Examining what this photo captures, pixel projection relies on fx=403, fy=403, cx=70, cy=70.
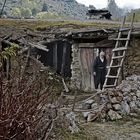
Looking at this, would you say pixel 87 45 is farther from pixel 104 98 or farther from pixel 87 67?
pixel 104 98

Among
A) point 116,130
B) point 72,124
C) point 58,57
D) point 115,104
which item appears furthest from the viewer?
point 58,57

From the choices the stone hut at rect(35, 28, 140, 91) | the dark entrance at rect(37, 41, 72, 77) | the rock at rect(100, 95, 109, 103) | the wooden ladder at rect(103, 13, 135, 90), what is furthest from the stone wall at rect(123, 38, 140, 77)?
the rock at rect(100, 95, 109, 103)

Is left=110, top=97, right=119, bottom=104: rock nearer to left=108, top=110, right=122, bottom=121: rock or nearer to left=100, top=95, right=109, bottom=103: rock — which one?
left=100, top=95, right=109, bottom=103: rock

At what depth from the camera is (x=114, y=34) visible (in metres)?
15.8

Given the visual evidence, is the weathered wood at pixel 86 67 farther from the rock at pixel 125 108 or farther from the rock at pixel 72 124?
the rock at pixel 72 124

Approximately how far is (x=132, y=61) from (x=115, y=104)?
4721 millimetres

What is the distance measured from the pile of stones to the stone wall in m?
3.36

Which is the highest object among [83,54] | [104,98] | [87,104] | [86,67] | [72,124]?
[72,124]

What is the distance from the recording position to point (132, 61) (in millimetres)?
15656

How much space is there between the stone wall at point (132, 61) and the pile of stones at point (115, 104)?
336cm

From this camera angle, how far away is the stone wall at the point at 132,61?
15586 millimetres

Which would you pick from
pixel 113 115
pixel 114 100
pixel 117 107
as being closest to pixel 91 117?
pixel 113 115

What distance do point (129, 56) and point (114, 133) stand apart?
21.7 ft

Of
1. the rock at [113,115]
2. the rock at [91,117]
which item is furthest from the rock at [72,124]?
the rock at [113,115]
